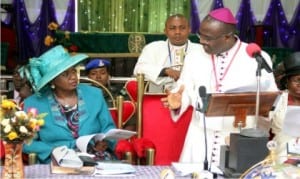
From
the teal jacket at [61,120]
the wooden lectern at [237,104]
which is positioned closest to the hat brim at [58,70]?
the teal jacket at [61,120]

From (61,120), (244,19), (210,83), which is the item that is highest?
(244,19)

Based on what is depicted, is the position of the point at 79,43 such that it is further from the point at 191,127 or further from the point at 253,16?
the point at 191,127

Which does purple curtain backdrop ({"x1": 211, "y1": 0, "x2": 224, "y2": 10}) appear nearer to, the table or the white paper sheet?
the white paper sheet

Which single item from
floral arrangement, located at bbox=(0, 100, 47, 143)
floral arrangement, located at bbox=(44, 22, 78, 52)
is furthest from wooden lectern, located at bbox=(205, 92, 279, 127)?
floral arrangement, located at bbox=(44, 22, 78, 52)

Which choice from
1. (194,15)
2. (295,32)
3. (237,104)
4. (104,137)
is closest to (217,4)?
(194,15)

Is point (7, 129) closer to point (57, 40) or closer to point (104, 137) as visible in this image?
point (104, 137)

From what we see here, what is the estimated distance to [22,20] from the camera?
12070 mm

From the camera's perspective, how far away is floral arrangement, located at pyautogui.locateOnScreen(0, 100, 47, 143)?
227cm

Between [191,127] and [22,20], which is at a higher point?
[22,20]

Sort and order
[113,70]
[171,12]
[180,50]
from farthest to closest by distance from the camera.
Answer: [171,12] → [113,70] → [180,50]

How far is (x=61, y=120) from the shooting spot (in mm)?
3230

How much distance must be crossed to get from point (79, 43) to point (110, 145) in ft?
24.5

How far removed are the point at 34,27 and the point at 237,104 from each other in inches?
401

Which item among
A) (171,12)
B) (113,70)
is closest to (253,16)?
(171,12)
